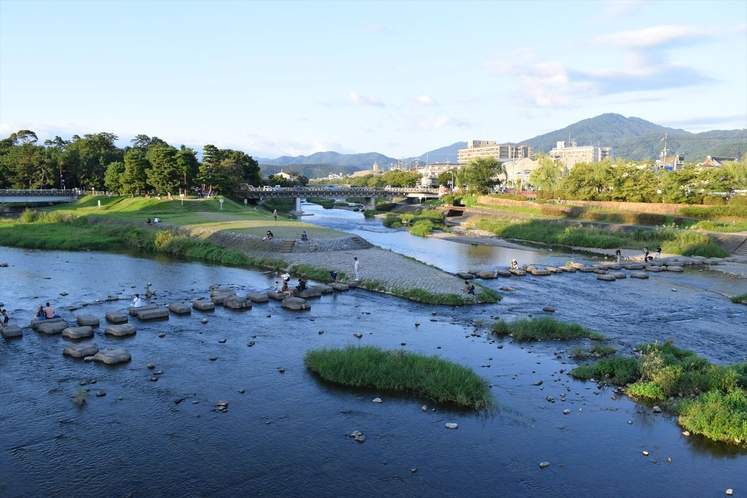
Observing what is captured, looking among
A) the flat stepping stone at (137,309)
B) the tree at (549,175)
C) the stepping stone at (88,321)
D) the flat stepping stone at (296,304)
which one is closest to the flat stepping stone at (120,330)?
the stepping stone at (88,321)

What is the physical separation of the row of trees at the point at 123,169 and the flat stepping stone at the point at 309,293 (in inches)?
2025

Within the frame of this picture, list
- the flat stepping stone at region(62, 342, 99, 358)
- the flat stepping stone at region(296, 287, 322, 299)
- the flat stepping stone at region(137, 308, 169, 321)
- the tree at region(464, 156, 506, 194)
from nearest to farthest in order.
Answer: the flat stepping stone at region(62, 342, 99, 358)
the flat stepping stone at region(137, 308, 169, 321)
the flat stepping stone at region(296, 287, 322, 299)
the tree at region(464, 156, 506, 194)

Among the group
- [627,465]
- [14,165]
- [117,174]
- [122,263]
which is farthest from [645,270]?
[14,165]

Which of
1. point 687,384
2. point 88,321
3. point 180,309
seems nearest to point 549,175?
point 180,309

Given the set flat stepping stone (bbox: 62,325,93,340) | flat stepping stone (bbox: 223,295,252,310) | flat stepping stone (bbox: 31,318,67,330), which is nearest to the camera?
flat stepping stone (bbox: 62,325,93,340)

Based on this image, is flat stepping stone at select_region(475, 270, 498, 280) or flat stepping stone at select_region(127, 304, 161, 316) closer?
flat stepping stone at select_region(127, 304, 161, 316)

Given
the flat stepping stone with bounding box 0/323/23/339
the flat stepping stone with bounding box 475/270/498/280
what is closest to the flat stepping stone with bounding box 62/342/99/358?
the flat stepping stone with bounding box 0/323/23/339

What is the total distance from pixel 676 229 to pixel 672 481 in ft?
174

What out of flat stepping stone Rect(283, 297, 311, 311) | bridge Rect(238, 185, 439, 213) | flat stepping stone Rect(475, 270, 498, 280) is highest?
bridge Rect(238, 185, 439, 213)

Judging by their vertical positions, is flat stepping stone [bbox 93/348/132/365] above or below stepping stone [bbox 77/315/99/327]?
below

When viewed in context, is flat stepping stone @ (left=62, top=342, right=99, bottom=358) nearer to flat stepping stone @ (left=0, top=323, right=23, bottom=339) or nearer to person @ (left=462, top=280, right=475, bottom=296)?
flat stepping stone @ (left=0, top=323, right=23, bottom=339)

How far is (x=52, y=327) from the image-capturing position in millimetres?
23891

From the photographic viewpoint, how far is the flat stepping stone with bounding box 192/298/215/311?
2831 cm

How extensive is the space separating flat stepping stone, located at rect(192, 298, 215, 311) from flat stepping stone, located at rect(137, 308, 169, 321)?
66.7 inches
